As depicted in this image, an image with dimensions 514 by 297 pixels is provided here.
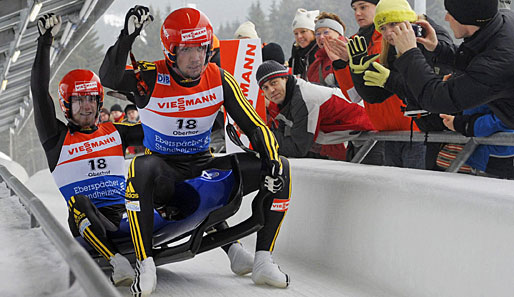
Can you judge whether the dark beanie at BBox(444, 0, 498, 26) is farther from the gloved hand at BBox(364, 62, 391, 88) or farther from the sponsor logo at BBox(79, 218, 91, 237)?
the sponsor logo at BBox(79, 218, 91, 237)

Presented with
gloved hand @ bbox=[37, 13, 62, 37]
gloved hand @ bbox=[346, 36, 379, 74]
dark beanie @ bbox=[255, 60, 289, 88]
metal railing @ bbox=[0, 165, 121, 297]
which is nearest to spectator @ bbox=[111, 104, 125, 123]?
dark beanie @ bbox=[255, 60, 289, 88]

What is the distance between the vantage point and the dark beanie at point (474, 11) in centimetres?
218

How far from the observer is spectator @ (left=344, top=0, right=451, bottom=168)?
263cm

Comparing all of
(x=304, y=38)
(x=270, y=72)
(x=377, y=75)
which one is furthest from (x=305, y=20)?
(x=377, y=75)

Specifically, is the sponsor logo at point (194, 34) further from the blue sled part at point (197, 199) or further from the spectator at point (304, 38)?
the spectator at point (304, 38)

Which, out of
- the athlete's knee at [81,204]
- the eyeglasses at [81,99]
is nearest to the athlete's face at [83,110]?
the eyeglasses at [81,99]

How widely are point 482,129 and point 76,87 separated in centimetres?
188

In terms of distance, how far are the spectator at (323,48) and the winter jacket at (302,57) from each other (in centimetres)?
14

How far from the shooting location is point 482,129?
2301 millimetres

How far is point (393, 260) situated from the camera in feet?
7.16

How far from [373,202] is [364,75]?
0.74 m

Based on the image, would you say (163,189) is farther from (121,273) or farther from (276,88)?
(276,88)

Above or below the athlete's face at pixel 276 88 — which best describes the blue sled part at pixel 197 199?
below

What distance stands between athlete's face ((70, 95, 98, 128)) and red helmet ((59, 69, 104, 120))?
0.06 feet
